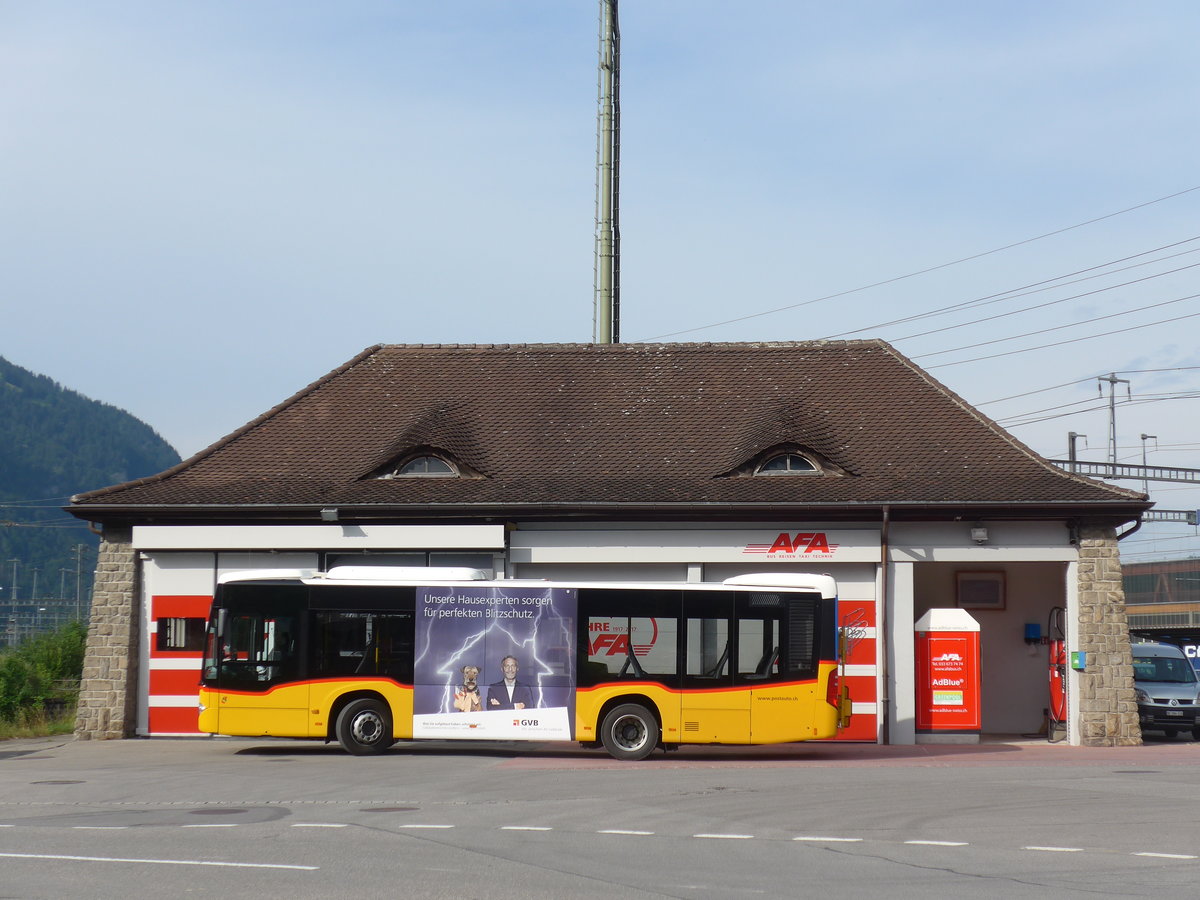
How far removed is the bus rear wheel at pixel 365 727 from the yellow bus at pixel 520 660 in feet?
0.07

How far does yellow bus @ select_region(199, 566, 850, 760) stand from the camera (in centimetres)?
2044

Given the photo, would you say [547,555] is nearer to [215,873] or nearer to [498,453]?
[498,453]

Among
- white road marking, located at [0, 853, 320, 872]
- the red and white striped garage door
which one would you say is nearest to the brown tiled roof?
the red and white striped garage door

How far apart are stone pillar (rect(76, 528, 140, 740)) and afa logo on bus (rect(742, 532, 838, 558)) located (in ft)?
35.4

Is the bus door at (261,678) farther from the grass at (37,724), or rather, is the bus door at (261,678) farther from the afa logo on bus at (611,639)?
the grass at (37,724)

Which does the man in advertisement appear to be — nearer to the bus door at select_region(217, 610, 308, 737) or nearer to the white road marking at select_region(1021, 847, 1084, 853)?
the bus door at select_region(217, 610, 308, 737)

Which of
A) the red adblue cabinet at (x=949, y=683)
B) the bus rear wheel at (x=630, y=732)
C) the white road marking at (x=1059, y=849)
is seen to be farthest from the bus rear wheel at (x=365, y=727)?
the white road marking at (x=1059, y=849)

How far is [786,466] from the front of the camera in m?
26.0

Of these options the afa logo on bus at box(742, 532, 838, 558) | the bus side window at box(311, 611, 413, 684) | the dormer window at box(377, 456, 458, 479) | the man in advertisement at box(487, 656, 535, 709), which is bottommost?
the man in advertisement at box(487, 656, 535, 709)

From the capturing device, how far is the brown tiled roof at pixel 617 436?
24.8m

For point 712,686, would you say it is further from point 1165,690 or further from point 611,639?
point 1165,690

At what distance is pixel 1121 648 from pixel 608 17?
79.7 ft

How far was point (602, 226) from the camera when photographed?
39.3 m

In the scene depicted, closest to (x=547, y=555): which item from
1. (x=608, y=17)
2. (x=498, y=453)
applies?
(x=498, y=453)
